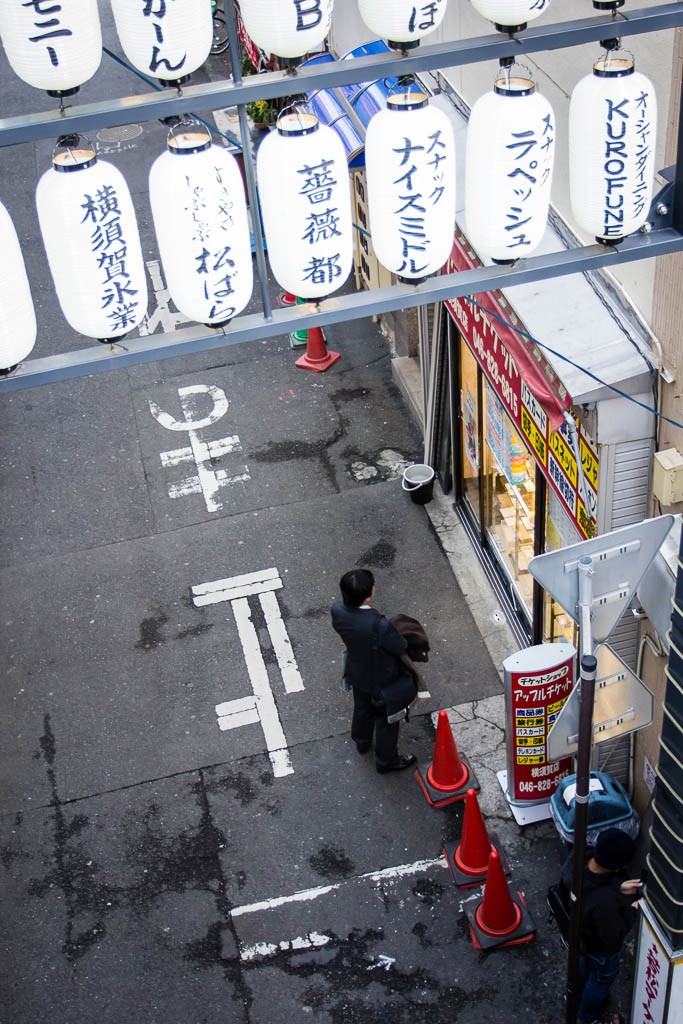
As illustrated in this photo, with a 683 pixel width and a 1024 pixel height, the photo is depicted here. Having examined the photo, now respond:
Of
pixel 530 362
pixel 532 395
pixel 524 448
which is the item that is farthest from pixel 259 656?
pixel 530 362

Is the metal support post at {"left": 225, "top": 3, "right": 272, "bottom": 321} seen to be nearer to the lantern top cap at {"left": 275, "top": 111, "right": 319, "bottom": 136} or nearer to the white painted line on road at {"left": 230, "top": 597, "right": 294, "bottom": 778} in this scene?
the lantern top cap at {"left": 275, "top": 111, "right": 319, "bottom": 136}

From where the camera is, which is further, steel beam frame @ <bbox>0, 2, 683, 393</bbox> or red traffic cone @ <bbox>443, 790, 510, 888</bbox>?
red traffic cone @ <bbox>443, 790, 510, 888</bbox>

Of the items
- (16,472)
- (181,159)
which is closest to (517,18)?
(181,159)

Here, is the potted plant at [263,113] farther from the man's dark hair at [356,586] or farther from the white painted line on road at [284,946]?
the white painted line on road at [284,946]

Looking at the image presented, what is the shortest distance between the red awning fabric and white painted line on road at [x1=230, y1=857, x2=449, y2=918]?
3.58 metres

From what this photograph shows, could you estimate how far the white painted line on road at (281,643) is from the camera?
34.7 feet

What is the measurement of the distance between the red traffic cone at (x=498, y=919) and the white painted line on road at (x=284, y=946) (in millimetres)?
1113

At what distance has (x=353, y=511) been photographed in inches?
492

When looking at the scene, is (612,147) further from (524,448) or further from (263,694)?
(263,694)

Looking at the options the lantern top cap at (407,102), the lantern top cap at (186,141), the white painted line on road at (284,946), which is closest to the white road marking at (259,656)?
the white painted line on road at (284,946)

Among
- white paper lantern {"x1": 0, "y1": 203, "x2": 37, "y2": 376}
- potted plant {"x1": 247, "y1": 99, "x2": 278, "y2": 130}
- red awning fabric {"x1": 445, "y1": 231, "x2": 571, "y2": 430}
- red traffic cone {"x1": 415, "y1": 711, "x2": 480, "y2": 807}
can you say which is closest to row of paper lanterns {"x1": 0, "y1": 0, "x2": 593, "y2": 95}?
white paper lantern {"x1": 0, "y1": 203, "x2": 37, "y2": 376}

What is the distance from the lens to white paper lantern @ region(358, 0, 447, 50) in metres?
5.09

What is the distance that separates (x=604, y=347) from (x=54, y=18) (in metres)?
3.98

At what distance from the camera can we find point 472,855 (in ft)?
28.6
